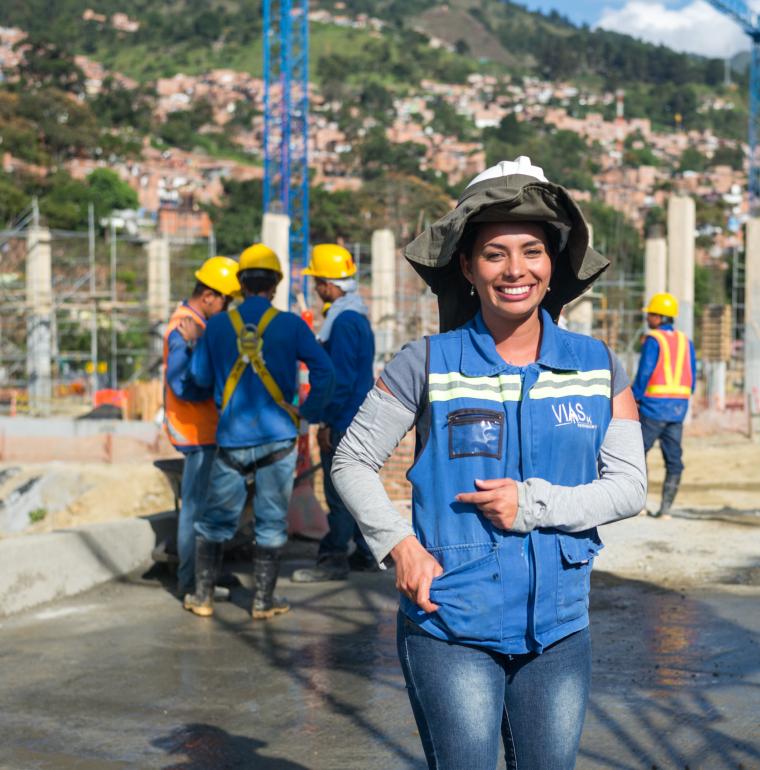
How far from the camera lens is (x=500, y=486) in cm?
274

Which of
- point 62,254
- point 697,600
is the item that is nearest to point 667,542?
point 697,600

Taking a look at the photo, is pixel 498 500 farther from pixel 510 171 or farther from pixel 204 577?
pixel 204 577

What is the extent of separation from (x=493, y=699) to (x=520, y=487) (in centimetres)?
47

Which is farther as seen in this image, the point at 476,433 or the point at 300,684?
the point at 300,684

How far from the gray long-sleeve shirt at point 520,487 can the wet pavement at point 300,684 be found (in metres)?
1.87

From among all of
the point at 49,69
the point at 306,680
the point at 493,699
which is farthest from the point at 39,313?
the point at 49,69

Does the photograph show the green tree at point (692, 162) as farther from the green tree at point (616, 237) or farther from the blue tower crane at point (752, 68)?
the blue tower crane at point (752, 68)

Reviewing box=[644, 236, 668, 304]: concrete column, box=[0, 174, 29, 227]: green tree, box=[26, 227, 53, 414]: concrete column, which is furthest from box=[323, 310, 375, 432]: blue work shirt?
box=[0, 174, 29, 227]: green tree

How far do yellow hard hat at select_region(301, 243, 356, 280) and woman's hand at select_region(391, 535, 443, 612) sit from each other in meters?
5.33

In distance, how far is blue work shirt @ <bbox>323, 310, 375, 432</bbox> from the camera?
25.7 feet

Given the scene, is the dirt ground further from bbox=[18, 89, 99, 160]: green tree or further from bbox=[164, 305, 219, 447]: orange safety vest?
bbox=[18, 89, 99, 160]: green tree

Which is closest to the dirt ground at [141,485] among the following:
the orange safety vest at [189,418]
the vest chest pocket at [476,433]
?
the orange safety vest at [189,418]

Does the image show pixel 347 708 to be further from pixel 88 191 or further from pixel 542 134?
pixel 542 134

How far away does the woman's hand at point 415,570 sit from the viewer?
8.95 feet
